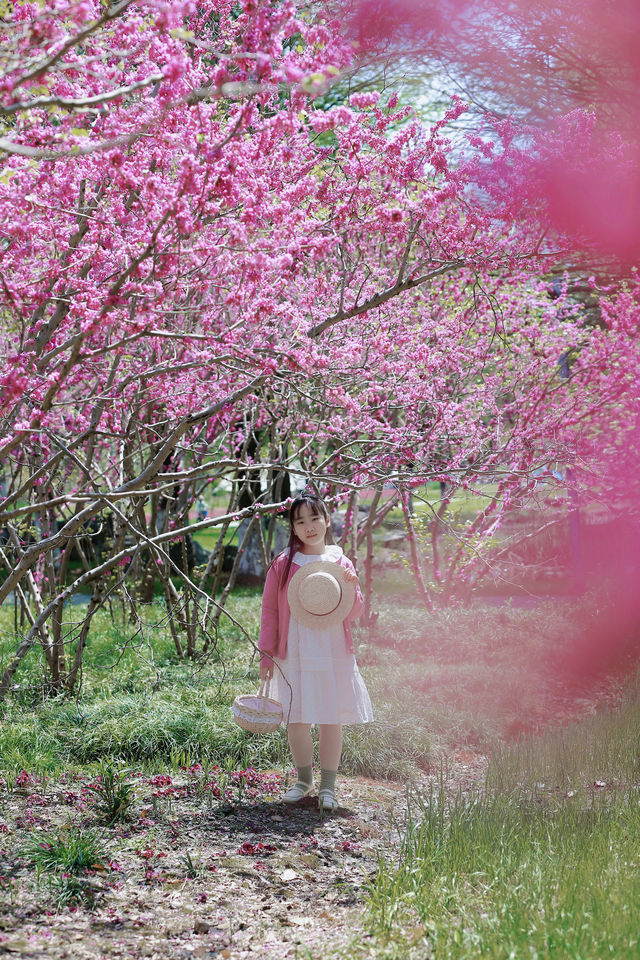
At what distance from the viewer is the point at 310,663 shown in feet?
13.5

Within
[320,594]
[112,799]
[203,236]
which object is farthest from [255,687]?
[203,236]

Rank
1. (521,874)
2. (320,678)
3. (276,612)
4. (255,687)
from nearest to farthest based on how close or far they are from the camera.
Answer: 1. (521,874)
2. (320,678)
3. (276,612)
4. (255,687)

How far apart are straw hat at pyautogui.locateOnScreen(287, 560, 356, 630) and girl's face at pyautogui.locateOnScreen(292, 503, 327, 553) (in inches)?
4.4

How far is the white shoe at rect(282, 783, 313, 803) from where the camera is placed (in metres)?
4.09

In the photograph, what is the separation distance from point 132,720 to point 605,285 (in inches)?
245

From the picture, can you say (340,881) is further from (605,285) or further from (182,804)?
(605,285)

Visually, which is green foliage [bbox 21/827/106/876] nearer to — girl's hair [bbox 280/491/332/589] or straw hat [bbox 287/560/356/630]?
straw hat [bbox 287/560/356/630]

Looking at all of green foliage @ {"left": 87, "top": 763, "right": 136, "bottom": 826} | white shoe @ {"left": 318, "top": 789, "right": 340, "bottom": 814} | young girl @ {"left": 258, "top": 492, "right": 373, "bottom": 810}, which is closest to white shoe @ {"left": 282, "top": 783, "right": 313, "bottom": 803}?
young girl @ {"left": 258, "top": 492, "right": 373, "bottom": 810}

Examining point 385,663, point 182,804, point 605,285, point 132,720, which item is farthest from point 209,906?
point 605,285

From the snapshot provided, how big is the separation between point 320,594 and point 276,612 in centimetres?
32

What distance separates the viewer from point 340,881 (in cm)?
335

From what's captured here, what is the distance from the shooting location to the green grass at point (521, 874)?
260 cm

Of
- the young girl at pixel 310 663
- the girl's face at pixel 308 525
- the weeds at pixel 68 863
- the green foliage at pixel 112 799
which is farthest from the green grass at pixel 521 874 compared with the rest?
the girl's face at pixel 308 525

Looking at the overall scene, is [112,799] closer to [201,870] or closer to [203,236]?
[201,870]
